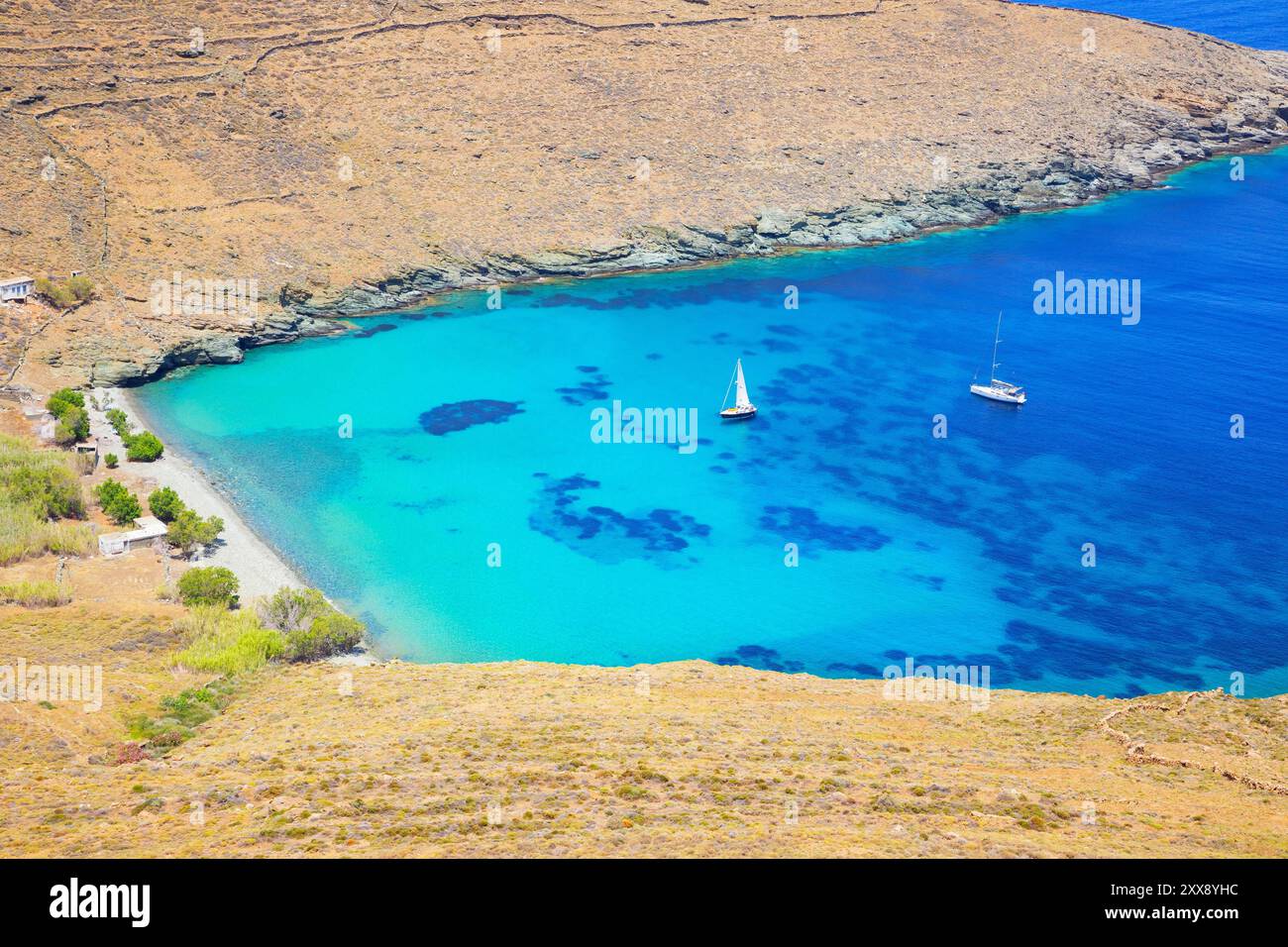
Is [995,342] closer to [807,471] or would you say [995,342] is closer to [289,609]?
[807,471]

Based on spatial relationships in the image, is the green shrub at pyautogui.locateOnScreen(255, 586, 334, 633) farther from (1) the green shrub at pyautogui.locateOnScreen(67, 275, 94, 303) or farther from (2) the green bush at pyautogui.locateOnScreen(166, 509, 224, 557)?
(1) the green shrub at pyautogui.locateOnScreen(67, 275, 94, 303)

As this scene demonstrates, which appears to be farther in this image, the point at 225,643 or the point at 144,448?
the point at 144,448

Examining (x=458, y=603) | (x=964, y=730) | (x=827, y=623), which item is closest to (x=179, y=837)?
(x=964, y=730)

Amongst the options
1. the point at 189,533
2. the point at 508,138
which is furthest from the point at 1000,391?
the point at 508,138

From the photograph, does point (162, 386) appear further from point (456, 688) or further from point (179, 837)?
point (179, 837)

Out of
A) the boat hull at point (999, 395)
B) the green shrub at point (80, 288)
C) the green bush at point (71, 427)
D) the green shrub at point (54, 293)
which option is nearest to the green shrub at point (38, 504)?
the green bush at point (71, 427)

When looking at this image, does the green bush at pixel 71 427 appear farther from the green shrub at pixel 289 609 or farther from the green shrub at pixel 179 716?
the green shrub at pixel 179 716
